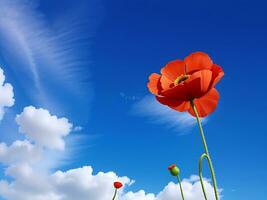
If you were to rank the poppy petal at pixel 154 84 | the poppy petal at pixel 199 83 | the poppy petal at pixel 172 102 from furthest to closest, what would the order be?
the poppy petal at pixel 154 84
the poppy petal at pixel 172 102
the poppy petal at pixel 199 83

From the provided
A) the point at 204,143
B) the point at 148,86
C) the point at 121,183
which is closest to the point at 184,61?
the point at 148,86

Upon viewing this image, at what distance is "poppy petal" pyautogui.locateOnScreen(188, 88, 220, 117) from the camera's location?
196 cm

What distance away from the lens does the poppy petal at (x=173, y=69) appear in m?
2.10

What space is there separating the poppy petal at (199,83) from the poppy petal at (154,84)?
0.74 feet

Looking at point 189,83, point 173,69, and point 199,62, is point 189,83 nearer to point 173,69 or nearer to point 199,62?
point 199,62

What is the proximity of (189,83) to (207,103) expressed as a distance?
0.25 metres

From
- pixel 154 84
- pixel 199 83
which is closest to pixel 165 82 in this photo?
pixel 154 84

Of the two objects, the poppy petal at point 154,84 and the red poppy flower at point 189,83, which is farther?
the poppy petal at point 154,84

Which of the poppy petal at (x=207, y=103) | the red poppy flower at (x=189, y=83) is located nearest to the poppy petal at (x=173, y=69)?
the red poppy flower at (x=189, y=83)

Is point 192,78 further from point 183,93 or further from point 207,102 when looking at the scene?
point 207,102

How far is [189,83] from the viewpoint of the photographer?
70.8 inches

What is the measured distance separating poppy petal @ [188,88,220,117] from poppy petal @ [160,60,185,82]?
0.66ft

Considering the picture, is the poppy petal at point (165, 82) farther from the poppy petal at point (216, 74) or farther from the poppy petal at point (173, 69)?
the poppy petal at point (216, 74)

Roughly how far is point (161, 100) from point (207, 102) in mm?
273
